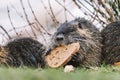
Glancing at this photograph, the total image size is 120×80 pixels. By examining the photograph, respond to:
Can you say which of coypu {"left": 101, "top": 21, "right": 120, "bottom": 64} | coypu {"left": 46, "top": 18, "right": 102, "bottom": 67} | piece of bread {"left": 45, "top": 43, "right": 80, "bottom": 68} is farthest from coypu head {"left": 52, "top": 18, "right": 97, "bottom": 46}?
coypu {"left": 101, "top": 21, "right": 120, "bottom": 64}

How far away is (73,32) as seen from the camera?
9.61 metres

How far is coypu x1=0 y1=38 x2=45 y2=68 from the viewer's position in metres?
8.59

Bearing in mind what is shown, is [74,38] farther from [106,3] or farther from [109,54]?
[106,3]

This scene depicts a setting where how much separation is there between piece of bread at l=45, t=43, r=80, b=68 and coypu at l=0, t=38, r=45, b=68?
27cm

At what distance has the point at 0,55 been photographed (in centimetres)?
856

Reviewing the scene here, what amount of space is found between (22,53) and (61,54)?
33.0 inches

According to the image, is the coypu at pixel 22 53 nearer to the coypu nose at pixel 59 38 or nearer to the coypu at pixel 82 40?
the coypu nose at pixel 59 38

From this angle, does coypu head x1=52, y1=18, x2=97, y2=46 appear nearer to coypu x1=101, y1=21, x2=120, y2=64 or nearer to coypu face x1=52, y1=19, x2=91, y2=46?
coypu face x1=52, y1=19, x2=91, y2=46

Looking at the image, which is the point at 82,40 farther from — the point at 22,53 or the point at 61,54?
the point at 22,53

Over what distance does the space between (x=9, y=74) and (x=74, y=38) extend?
4.62m

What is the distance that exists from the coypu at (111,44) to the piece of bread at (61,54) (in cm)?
64

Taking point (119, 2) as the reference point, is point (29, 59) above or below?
below

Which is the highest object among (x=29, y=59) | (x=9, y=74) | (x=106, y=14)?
(x=106, y=14)

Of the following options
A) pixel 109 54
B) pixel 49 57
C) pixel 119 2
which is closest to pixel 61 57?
pixel 49 57
